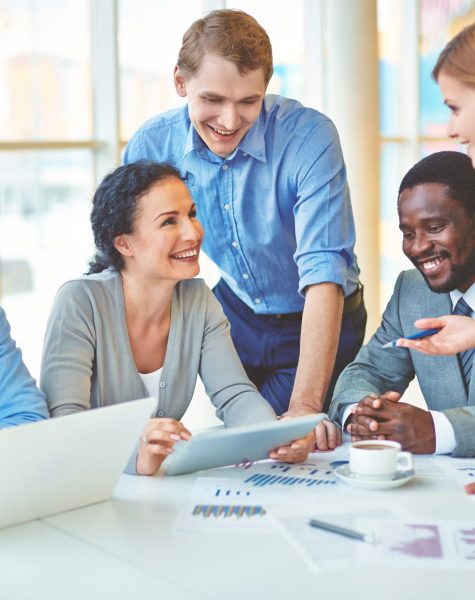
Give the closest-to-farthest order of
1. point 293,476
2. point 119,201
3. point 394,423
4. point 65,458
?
point 65,458 → point 293,476 → point 394,423 → point 119,201

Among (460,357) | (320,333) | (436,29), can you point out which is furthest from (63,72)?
(436,29)

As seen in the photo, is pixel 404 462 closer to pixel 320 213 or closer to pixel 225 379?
pixel 225 379

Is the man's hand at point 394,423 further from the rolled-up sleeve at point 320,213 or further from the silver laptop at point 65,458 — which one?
the silver laptop at point 65,458

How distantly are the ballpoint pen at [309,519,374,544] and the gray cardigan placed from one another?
28.4 inches

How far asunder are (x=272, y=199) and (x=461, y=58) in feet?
2.79

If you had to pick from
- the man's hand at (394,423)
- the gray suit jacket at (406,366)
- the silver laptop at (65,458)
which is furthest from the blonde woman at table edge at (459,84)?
the silver laptop at (65,458)

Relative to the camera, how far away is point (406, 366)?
259cm

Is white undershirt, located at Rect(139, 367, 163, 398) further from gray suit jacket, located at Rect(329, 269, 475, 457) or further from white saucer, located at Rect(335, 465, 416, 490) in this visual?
white saucer, located at Rect(335, 465, 416, 490)

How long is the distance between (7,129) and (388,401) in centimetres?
295

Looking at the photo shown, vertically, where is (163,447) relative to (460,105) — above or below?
below

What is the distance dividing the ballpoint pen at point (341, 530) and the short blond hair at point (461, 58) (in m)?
0.97

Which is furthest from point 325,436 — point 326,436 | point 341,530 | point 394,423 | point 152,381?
point 341,530

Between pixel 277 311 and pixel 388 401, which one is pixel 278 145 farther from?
pixel 388 401

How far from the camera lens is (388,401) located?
223 centimetres
